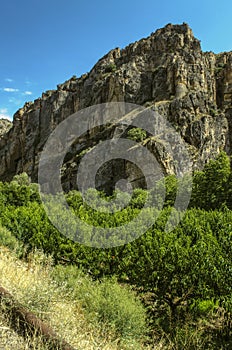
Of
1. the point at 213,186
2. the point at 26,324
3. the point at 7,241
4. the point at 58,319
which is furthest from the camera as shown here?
the point at 213,186

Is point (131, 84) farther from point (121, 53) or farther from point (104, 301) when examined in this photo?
point (104, 301)

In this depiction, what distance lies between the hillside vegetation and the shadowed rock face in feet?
98.4

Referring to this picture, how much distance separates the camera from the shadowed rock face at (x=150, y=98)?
47812mm

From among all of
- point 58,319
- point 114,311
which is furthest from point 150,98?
point 58,319

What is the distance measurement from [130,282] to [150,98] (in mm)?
52271

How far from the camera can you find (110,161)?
48.8 meters

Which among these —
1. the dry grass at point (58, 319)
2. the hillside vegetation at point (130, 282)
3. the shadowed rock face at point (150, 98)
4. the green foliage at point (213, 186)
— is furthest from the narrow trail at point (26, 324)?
the shadowed rock face at point (150, 98)

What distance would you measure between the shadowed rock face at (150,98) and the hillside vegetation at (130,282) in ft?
98.4

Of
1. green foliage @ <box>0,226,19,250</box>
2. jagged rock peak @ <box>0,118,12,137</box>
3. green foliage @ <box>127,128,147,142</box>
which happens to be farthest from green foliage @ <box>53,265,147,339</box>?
jagged rock peak @ <box>0,118,12,137</box>

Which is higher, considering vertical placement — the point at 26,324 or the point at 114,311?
the point at 26,324

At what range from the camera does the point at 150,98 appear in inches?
2343

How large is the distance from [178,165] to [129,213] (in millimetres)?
28751

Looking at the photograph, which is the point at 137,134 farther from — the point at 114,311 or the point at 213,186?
the point at 114,311

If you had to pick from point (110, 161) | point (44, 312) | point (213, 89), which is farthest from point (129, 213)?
point (213, 89)
